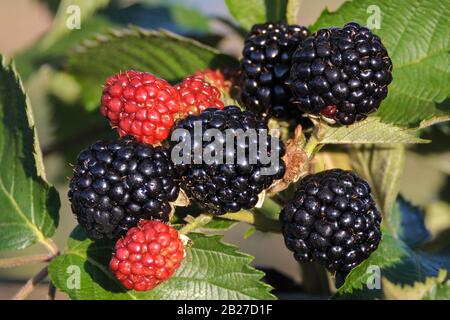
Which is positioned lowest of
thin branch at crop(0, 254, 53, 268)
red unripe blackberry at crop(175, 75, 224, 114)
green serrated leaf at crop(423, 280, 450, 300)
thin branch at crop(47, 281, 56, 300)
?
thin branch at crop(47, 281, 56, 300)

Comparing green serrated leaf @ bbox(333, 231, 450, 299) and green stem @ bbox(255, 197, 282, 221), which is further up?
green stem @ bbox(255, 197, 282, 221)

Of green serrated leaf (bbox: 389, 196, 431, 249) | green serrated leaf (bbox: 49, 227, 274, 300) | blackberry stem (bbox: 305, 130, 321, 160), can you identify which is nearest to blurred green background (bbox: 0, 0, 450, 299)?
green serrated leaf (bbox: 389, 196, 431, 249)

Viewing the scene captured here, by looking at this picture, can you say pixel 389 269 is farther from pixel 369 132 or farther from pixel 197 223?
pixel 197 223

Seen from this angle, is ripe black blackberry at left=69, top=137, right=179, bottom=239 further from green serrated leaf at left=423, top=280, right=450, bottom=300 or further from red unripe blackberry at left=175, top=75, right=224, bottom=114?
green serrated leaf at left=423, top=280, right=450, bottom=300

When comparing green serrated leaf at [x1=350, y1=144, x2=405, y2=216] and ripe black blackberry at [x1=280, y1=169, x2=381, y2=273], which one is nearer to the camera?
ripe black blackberry at [x1=280, y1=169, x2=381, y2=273]

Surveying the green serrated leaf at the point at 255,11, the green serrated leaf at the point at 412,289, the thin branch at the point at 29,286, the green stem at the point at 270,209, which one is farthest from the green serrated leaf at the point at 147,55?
the green serrated leaf at the point at 412,289

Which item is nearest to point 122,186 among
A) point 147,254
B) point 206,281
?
point 147,254

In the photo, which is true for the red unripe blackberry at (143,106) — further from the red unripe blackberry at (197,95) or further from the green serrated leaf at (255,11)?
the green serrated leaf at (255,11)
